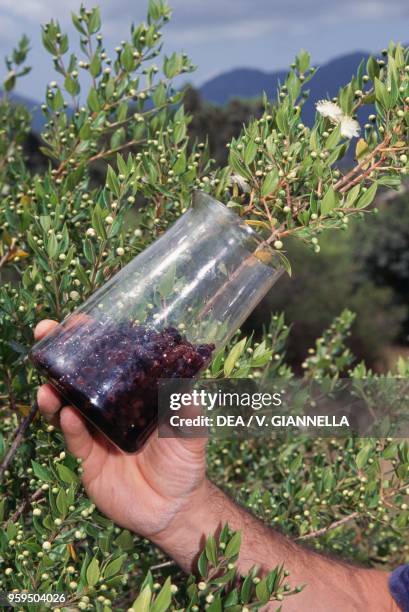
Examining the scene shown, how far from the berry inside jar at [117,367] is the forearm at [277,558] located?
0.44 metres

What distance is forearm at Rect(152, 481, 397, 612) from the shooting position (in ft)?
6.59

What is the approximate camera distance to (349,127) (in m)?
1.95

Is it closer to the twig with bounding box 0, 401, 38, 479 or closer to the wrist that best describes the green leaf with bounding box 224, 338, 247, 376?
the wrist

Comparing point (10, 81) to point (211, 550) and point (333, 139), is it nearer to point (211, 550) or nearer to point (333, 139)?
point (333, 139)

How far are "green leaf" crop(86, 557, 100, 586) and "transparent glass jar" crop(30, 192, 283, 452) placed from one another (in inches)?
10.0

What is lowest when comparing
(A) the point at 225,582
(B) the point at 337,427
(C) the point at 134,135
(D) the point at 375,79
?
(B) the point at 337,427

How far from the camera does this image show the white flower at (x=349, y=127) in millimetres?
1945

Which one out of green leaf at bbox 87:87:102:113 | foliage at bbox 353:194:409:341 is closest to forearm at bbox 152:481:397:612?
green leaf at bbox 87:87:102:113

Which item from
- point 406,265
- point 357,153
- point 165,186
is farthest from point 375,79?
point 406,265

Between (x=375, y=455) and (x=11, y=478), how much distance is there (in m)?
1.14

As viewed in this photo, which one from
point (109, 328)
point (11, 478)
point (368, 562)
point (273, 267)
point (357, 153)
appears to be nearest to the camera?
point (109, 328)

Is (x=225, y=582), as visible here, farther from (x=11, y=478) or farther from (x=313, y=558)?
(x=11, y=478)

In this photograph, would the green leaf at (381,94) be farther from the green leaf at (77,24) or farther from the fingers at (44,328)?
the green leaf at (77,24)

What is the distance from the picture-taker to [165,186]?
7.74 ft
